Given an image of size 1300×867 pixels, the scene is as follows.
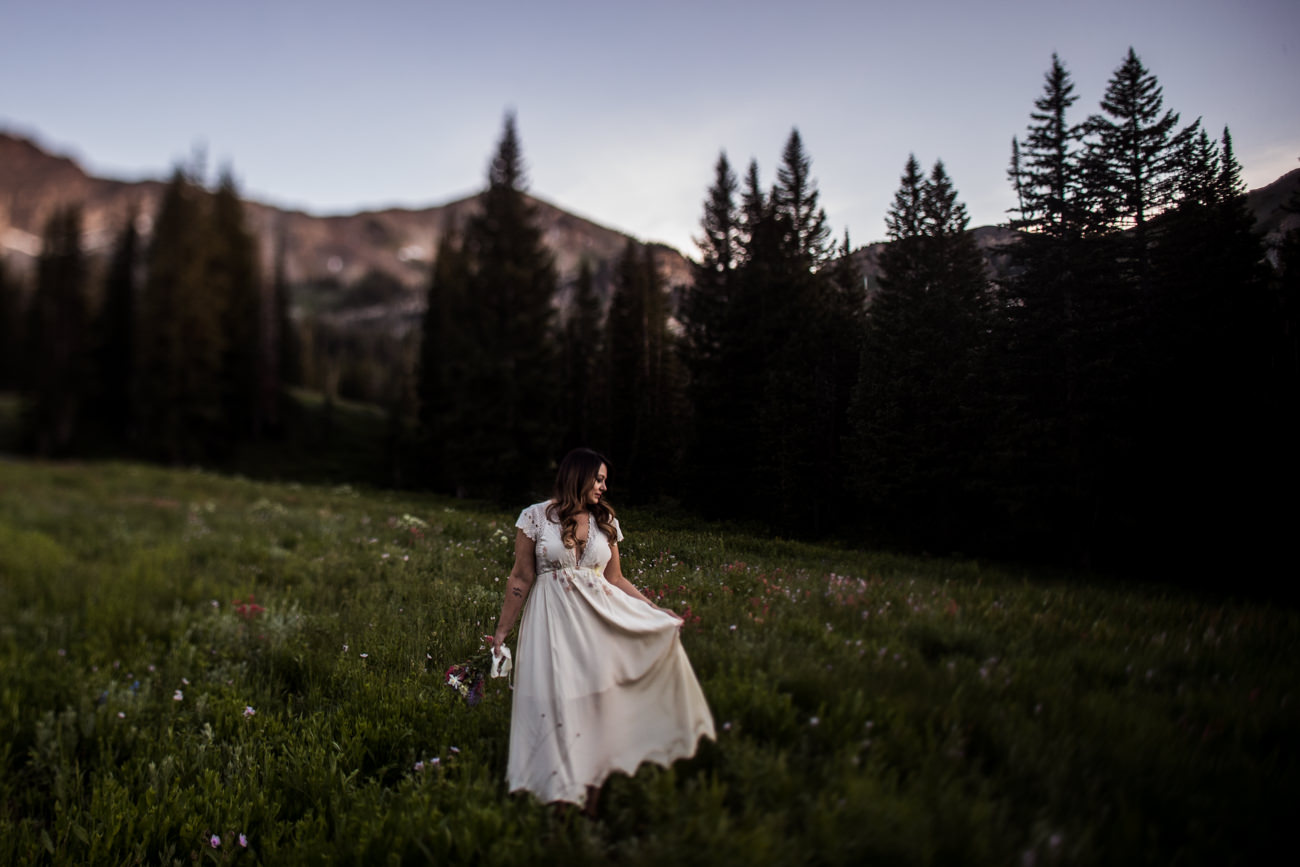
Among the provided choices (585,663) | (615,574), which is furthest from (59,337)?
(585,663)

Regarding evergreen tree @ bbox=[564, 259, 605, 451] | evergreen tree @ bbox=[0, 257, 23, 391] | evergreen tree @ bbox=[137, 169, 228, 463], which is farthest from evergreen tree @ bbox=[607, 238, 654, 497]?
evergreen tree @ bbox=[0, 257, 23, 391]

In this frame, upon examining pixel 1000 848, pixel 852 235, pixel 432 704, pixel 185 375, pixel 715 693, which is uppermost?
pixel 185 375

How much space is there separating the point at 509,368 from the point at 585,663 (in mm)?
3172

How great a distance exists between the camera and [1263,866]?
2209 mm

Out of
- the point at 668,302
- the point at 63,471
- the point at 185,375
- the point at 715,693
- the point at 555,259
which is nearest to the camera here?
the point at 715,693

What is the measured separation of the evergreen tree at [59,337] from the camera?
1628 inches

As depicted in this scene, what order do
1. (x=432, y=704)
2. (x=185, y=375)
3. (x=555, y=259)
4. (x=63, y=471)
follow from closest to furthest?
(x=432, y=704) → (x=555, y=259) → (x=63, y=471) → (x=185, y=375)

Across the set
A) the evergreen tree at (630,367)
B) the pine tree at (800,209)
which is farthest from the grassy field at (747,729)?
the pine tree at (800,209)

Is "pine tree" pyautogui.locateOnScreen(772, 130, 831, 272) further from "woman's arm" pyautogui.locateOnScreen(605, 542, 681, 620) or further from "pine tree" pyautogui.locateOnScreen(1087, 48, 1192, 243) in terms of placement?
"woman's arm" pyautogui.locateOnScreen(605, 542, 681, 620)

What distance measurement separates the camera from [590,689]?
10.6 ft

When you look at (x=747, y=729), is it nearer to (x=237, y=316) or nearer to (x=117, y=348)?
(x=237, y=316)

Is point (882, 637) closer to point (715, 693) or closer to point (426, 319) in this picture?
point (715, 693)

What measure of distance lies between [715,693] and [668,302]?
3.34 metres

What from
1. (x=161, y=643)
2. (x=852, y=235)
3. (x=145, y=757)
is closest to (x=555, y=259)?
(x=852, y=235)
